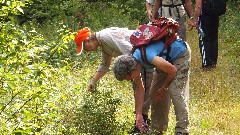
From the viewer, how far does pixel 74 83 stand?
21.0ft

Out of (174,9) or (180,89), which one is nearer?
(180,89)

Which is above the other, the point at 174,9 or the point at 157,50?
the point at 174,9

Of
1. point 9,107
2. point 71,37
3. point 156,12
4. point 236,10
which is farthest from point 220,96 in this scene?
point 236,10

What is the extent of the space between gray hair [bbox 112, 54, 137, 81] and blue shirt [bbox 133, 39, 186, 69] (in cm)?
11

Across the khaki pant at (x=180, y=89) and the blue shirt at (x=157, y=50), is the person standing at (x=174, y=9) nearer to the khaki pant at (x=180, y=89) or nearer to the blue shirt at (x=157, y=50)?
the khaki pant at (x=180, y=89)

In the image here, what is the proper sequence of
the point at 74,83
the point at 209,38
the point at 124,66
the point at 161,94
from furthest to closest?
1. the point at 209,38
2. the point at 74,83
3. the point at 161,94
4. the point at 124,66

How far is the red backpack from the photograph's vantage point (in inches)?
178

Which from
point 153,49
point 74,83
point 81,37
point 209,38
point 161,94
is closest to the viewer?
point 153,49

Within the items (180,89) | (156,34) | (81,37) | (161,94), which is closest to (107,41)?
(81,37)

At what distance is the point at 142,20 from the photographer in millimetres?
12812

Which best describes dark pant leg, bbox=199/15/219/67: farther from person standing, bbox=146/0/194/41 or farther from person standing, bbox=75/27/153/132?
person standing, bbox=75/27/153/132

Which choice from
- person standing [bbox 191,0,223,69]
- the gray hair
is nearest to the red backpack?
the gray hair

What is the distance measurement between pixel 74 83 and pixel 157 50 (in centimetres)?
215

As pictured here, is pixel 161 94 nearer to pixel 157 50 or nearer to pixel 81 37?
pixel 157 50
